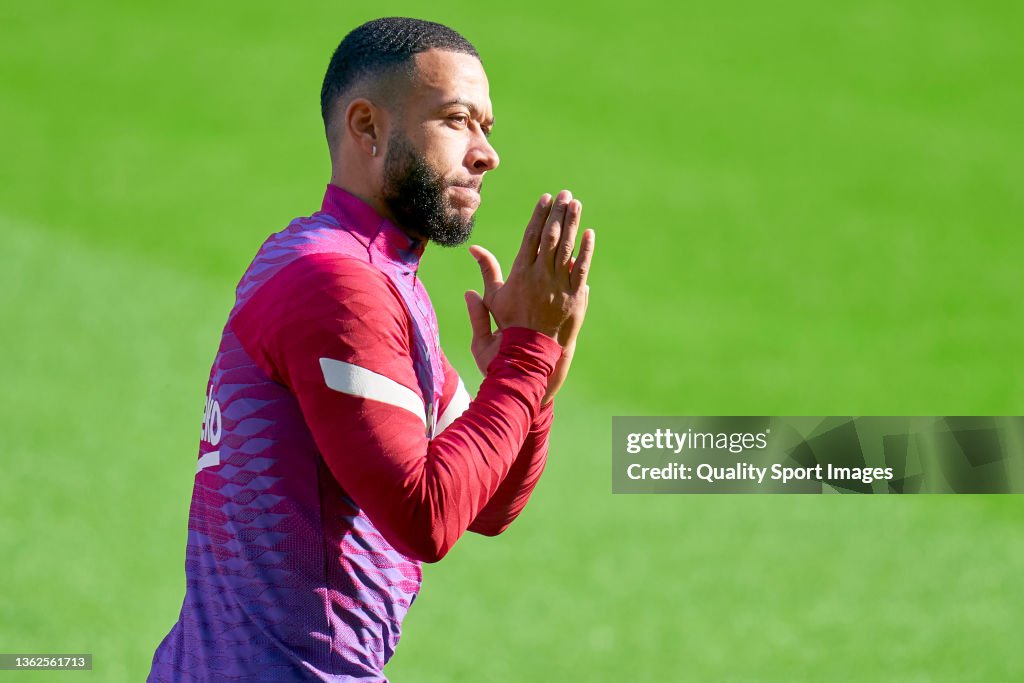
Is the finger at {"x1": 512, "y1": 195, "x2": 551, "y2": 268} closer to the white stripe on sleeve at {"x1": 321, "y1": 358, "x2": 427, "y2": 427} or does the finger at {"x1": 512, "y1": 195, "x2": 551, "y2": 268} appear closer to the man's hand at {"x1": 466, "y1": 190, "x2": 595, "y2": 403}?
the man's hand at {"x1": 466, "y1": 190, "x2": 595, "y2": 403}

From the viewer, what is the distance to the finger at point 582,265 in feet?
7.66

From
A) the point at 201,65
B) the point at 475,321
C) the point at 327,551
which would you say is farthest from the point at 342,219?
the point at 201,65

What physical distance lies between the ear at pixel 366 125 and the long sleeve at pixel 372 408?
1.28 ft

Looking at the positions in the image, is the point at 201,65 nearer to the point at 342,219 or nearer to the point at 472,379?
the point at 472,379

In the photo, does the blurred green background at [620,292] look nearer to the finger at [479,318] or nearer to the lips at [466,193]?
the finger at [479,318]

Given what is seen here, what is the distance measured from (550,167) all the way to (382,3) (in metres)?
2.25

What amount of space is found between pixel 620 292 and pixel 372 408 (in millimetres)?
7026

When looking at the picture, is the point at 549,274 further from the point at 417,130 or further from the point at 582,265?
the point at 417,130

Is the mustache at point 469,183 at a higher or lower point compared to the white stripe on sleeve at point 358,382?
higher

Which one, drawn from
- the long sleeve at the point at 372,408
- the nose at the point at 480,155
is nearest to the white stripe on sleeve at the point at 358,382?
the long sleeve at the point at 372,408

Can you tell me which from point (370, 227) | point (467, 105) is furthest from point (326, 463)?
point (467, 105)

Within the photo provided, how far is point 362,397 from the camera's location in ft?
6.70

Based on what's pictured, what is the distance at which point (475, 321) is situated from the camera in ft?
8.57

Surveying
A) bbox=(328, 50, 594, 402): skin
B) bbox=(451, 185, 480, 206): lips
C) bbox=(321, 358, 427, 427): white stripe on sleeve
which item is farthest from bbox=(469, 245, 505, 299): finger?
bbox=(321, 358, 427, 427): white stripe on sleeve
